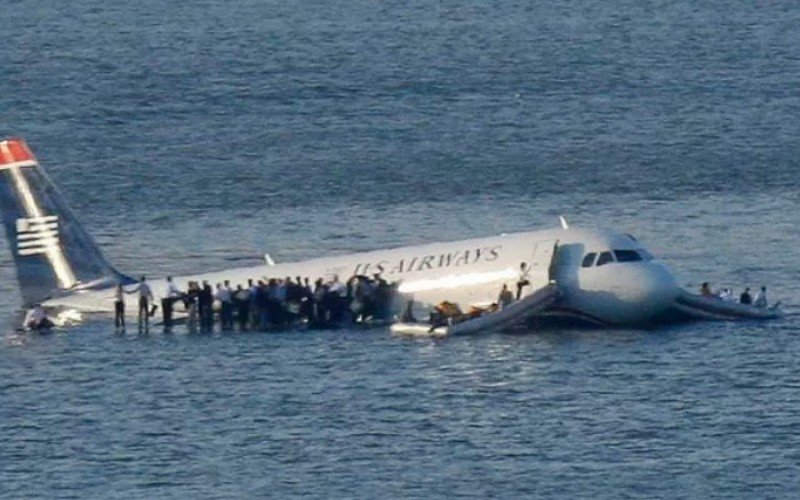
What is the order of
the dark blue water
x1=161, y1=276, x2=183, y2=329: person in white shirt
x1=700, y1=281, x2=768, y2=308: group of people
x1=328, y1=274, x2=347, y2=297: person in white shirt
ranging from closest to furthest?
the dark blue water < x1=328, y1=274, x2=347, y2=297: person in white shirt < x1=700, y1=281, x2=768, y2=308: group of people < x1=161, y1=276, x2=183, y2=329: person in white shirt

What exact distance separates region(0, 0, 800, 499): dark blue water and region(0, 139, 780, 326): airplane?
1363mm

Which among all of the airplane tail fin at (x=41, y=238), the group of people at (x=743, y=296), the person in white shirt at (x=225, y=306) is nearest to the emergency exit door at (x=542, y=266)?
the group of people at (x=743, y=296)

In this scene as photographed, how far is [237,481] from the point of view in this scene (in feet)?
291

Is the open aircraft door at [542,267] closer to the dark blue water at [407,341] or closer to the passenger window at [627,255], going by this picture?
the dark blue water at [407,341]

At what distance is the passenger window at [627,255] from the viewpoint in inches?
4447

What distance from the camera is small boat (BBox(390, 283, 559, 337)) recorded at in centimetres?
11200

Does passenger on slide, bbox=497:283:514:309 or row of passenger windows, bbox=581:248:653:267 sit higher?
row of passenger windows, bbox=581:248:653:267

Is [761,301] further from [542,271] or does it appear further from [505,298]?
[505,298]

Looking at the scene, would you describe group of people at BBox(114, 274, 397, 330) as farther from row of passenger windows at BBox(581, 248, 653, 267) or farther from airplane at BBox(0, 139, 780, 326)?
row of passenger windows at BBox(581, 248, 653, 267)

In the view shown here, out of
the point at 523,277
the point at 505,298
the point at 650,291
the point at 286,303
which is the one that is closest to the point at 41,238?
the point at 286,303

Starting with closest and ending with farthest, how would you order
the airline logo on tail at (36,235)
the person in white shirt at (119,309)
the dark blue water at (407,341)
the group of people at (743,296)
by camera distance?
the dark blue water at (407,341)
the group of people at (743,296)
the person in white shirt at (119,309)
the airline logo on tail at (36,235)

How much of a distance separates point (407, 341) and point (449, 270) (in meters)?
3.94

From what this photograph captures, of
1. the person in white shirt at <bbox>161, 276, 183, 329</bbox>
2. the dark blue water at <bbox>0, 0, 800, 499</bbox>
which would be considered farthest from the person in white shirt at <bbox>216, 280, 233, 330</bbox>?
the person in white shirt at <bbox>161, 276, 183, 329</bbox>

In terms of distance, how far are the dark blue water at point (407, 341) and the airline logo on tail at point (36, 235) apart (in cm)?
318
